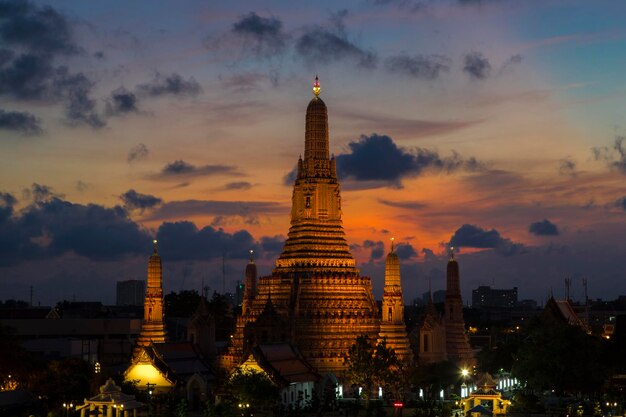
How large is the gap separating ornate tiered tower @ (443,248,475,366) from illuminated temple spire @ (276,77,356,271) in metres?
15.0

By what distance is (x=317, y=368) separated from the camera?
98.5 m

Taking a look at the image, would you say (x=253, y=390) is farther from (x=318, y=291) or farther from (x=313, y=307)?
(x=318, y=291)

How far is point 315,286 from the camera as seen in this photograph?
102188 mm

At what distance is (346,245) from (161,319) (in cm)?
1806

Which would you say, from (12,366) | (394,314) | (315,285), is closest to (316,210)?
(315,285)

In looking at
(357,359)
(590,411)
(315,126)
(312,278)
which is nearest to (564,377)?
(590,411)

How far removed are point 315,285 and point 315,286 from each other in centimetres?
10

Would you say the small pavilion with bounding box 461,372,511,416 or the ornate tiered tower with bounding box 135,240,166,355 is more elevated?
the ornate tiered tower with bounding box 135,240,166,355

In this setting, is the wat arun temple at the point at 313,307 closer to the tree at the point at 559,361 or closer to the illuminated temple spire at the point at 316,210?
the illuminated temple spire at the point at 316,210

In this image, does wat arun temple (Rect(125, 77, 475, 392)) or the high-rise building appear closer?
wat arun temple (Rect(125, 77, 475, 392))

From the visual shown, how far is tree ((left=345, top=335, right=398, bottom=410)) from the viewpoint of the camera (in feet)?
301

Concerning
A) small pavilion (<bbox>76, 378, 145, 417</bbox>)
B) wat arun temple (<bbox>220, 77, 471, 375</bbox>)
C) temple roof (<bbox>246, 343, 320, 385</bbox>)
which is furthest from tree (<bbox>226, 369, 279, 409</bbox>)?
wat arun temple (<bbox>220, 77, 471, 375</bbox>)

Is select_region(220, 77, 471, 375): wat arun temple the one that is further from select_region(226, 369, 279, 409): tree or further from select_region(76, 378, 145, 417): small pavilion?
select_region(76, 378, 145, 417): small pavilion

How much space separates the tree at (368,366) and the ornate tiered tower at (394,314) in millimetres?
5105
